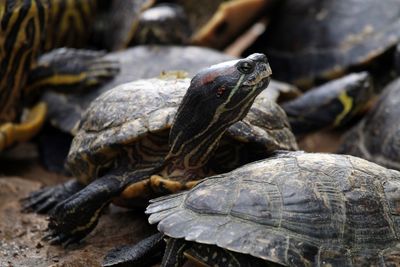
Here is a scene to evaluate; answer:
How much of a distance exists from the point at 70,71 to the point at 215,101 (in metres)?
2.02

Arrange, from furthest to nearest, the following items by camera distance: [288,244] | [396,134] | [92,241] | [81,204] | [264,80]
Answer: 1. [396,134]
2. [92,241]
3. [81,204]
4. [264,80]
5. [288,244]

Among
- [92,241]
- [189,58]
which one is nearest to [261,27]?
[189,58]

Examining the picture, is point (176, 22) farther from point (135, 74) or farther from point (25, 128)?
point (25, 128)

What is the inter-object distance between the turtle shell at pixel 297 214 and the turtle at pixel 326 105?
5.46ft

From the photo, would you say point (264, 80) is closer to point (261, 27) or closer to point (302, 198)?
point (302, 198)

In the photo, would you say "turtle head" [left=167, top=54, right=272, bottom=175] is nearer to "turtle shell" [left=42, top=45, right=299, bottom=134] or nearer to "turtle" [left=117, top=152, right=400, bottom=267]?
"turtle" [left=117, top=152, right=400, bottom=267]

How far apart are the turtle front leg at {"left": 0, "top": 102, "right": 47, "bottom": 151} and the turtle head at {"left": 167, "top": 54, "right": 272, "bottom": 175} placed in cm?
165

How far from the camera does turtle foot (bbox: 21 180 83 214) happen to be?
3.12 meters

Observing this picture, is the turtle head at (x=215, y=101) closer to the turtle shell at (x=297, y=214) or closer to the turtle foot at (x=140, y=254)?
the turtle shell at (x=297, y=214)

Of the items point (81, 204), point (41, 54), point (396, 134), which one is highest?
point (41, 54)

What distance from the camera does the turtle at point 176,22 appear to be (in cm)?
453

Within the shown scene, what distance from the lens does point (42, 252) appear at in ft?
8.71

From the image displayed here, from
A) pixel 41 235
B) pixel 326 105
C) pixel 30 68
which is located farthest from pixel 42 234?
pixel 326 105

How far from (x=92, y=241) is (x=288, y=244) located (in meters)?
1.07
